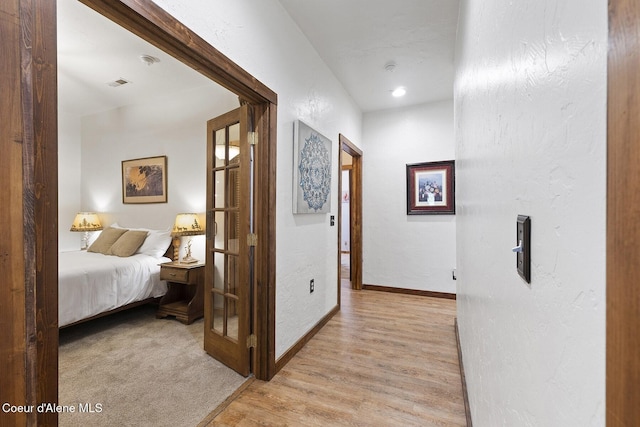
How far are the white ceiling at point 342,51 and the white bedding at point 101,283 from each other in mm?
2028

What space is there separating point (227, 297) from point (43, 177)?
1.55 metres

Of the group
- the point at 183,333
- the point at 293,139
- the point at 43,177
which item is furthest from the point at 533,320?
the point at 183,333

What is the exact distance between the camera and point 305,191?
2.49 metres

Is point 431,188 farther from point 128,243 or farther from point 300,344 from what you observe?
point 128,243

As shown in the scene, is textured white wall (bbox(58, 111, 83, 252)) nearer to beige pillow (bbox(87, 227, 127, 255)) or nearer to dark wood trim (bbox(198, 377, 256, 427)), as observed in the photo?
beige pillow (bbox(87, 227, 127, 255))

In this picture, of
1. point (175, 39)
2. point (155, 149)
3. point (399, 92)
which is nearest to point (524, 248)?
point (175, 39)

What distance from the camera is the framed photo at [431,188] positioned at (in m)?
3.84

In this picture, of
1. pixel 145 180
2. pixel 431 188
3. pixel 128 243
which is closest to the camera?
pixel 128 243

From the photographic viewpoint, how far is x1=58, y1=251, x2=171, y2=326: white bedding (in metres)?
2.58

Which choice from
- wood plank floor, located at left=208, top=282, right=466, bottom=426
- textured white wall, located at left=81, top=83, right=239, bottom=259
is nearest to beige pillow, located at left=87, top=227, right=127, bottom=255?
textured white wall, located at left=81, top=83, right=239, bottom=259

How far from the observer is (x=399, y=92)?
3.59 metres

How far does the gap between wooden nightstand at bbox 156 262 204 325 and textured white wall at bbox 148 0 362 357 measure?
1317 millimetres

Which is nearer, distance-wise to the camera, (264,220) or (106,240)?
(264,220)

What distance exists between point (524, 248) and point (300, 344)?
2178mm
